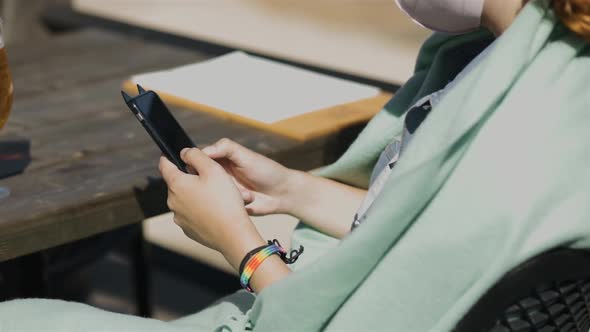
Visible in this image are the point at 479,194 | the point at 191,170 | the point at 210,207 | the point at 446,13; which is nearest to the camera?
the point at 479,194

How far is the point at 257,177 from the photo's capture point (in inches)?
67.0

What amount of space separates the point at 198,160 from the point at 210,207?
90 mm

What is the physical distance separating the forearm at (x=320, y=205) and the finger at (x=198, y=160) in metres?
0.25

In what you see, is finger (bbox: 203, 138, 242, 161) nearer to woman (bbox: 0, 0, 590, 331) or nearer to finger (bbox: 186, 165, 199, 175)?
finger (bbox: 186, 165, 199, 175)

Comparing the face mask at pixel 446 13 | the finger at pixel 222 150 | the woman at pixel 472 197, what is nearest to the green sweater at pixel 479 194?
the woman at pixel 472 197

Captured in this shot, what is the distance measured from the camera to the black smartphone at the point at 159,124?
5.11 feet

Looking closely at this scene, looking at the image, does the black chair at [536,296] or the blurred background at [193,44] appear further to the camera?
the blurred background at [193,44]

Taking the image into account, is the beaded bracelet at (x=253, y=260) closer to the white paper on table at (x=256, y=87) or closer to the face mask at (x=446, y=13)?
the face mask at (x=446, y=13)

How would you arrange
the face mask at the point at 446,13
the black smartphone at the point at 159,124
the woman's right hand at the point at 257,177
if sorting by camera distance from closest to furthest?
the face mask at the point at 446,13 → the black smartphone at the point at 159,124 → the woman's right hand at the point at 257,177

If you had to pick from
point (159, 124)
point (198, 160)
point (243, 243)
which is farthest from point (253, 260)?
point (159, 124)

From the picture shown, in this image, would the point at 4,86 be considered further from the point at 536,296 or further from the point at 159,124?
the point at 536,296

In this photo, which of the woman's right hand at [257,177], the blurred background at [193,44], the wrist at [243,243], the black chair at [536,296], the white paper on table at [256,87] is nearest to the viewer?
the black chair at [536,296]

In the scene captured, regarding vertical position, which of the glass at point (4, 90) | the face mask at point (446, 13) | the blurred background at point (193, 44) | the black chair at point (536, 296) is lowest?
the blurred background at point (193, 44)

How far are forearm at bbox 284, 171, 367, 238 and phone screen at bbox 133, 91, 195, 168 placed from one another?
22 centimetres
